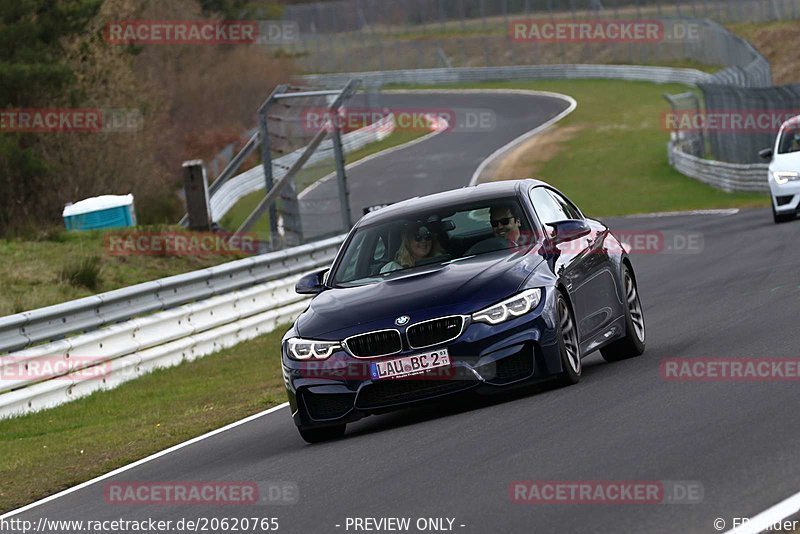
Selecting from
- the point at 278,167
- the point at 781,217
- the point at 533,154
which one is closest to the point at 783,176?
the point at 781,217

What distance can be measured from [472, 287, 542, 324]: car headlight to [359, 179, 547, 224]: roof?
1398mm

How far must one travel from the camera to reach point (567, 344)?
10023mm

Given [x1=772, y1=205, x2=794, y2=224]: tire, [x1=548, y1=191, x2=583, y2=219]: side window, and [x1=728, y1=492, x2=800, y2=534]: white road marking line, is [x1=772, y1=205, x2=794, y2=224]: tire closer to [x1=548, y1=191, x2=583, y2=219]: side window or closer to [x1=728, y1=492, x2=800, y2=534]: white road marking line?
[x1=548, y1=191, x2=583, y2=219]: side window

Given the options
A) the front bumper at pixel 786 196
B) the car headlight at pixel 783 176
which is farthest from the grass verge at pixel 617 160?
the car headlight at pixel 783 176

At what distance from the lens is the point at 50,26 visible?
40812 mm

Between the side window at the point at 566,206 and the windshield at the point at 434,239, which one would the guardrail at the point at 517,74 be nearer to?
the side window at the point at 566,206

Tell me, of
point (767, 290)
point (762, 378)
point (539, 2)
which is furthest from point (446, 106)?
point (762, 378)

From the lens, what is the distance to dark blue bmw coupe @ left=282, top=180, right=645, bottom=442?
374 inches

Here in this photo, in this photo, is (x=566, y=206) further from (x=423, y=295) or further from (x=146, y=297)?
(x=146, y=297)

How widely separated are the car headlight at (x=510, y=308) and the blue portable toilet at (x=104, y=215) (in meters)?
17.6

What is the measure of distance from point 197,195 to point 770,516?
19.5 meters

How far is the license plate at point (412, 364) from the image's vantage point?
946cm

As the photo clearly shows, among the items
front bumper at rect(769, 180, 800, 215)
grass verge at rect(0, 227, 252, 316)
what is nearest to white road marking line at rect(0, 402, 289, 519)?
grass verge at rect(0, 227, 252, 316)

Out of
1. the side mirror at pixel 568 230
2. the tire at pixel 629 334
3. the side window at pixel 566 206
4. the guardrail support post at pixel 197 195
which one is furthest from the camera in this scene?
the guardrail support post at pixel 197 195
